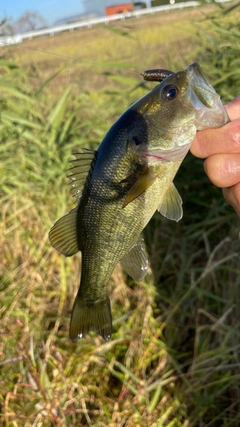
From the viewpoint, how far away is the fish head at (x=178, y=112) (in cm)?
119

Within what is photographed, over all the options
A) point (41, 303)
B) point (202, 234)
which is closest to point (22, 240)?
point (41, 303)

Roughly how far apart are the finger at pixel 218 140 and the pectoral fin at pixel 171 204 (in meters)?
0.16

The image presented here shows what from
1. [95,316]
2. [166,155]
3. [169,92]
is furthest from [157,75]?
[95,316]

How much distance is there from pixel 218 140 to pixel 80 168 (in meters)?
0.43

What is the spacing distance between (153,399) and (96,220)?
1.14 meters

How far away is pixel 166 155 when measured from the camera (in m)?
1.24

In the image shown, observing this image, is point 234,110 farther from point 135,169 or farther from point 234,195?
point 135,169

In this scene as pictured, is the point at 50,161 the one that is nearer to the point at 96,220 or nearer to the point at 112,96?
the point at 112,96

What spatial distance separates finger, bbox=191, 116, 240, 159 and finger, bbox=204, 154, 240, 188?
0.02 meters

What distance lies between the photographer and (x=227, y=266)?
8.20 ft

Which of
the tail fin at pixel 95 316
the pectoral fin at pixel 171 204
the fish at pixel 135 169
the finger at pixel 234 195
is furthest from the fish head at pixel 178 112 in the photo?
the tail fin at pixel 95 316

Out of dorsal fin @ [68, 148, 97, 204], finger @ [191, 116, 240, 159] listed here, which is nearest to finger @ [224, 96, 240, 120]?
finger @ [191, 116, 240, 159]

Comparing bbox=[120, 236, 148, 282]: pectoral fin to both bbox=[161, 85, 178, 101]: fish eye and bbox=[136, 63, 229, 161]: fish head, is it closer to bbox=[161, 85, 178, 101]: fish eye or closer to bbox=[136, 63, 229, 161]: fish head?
bbox=[136, 63, 229, 161]: fish head

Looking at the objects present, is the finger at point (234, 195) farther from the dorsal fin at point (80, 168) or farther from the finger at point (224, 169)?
the dorsal fin at point (80, 168)
